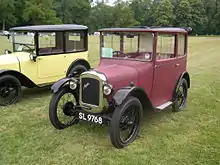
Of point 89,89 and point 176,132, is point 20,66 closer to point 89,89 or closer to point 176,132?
point 89,89

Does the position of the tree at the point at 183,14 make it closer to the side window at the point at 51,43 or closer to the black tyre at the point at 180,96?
the side window at the point at 51,43

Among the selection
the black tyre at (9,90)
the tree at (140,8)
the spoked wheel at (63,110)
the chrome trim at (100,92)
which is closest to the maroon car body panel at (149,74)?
the chrome trim at (100,92)

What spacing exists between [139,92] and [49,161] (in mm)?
1879

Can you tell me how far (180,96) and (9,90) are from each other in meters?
4.17

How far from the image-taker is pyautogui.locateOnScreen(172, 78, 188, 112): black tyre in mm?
6012

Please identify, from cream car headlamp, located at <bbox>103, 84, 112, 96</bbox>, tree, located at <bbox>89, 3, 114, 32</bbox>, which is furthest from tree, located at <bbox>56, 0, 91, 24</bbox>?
cream car headlamp, located at <bbox>103, 84, 112, 96</bbox>

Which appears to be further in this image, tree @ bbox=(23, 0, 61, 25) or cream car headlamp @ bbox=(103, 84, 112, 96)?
tree @ bbox=(23, 0, 61, 25)

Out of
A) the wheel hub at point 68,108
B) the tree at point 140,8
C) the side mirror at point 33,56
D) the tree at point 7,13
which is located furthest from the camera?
the tree at point 140,8

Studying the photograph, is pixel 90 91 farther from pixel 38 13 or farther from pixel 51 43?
pixel 38 13

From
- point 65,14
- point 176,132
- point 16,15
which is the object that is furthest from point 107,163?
point 65,14

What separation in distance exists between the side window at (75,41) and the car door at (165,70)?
3295 millimetres

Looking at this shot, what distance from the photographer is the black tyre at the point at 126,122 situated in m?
4.09

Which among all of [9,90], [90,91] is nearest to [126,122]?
[90,91]

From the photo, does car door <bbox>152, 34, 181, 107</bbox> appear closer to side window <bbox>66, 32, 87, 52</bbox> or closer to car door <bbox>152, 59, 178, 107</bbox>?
car door <bbox>152, 59, 178, 107</bbox>
